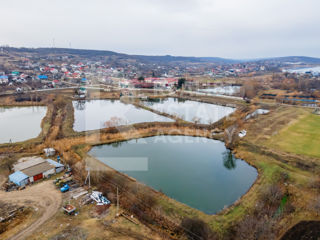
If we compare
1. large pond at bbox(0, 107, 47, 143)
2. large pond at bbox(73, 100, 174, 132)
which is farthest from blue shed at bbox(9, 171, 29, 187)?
large pond at bbox(73, 100, 174, 132)

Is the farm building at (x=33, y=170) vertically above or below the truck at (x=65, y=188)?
above

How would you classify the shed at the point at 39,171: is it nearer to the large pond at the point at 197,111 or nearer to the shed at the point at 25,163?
the shed at the point at 25,163

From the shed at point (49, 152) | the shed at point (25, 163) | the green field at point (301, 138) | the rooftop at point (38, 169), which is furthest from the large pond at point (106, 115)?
the green field at point (301, 138)

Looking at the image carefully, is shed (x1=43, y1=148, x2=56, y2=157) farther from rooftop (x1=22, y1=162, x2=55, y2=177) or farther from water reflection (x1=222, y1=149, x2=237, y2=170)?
water reflection (x1=222, y1=149, x2=237, y2=170)

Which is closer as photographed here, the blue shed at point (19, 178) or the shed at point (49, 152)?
the blue shed at point (19, 178)

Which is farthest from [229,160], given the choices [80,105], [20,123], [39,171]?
[80,105]

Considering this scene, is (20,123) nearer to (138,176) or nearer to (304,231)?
(138,176)
